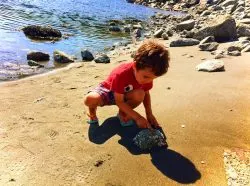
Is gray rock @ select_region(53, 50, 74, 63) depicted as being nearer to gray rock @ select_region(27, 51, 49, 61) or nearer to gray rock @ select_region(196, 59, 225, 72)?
gray rock @ select_region(27, 51, 49, 61)

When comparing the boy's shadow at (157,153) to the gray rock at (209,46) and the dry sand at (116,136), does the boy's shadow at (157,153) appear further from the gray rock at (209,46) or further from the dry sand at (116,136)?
the gray rock at (209,46)

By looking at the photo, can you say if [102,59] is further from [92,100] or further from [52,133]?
[52,133]

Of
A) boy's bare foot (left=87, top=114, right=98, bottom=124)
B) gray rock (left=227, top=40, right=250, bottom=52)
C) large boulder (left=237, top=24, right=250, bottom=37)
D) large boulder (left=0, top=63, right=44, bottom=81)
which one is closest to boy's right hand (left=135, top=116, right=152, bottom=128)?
boy's bare foot (left=87, top=114, right=98, bottom=124)

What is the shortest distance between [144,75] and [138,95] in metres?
0.43

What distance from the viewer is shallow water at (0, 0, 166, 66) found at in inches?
443

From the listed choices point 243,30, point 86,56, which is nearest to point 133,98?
point 86,56

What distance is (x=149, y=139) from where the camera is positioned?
446 cm

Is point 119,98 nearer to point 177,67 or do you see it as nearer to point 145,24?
point 177,67

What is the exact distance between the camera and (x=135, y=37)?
1529cm

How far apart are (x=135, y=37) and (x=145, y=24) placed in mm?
4232

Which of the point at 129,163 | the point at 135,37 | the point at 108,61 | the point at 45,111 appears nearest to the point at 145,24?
the point at 135,37

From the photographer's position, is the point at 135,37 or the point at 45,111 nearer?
the point at 45,111

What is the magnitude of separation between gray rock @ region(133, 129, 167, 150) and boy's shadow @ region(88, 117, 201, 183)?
1.9 inches

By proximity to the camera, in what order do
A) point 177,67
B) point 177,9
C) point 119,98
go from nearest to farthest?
point 119,98 < point 177,67 < point 177,9
